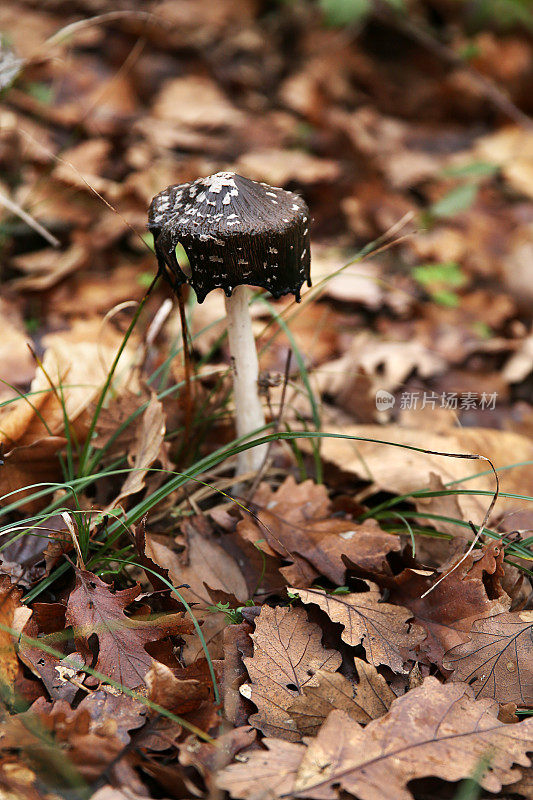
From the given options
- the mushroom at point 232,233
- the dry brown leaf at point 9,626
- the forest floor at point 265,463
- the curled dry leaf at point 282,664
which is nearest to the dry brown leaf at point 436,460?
the forest floor at point 265,463

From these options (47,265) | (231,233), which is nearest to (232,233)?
(231,233)

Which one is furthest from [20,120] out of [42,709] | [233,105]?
[42,709]

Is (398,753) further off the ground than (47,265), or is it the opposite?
(47,265)

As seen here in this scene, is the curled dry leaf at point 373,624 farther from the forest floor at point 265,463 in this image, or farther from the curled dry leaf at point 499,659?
the curled dry leaf at point 499,659

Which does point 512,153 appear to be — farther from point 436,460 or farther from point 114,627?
point 114,627

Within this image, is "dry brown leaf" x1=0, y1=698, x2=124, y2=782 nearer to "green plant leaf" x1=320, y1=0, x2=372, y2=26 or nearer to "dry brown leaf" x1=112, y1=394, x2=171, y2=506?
"dry brown leaf" x1=112, y1=394, x2=171, y2=506

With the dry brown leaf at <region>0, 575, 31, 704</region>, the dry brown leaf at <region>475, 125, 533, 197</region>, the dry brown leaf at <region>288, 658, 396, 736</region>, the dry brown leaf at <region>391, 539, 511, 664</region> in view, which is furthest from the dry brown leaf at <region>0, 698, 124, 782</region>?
the dry brown leaf at <region>475, 125, 533, 197</region>
